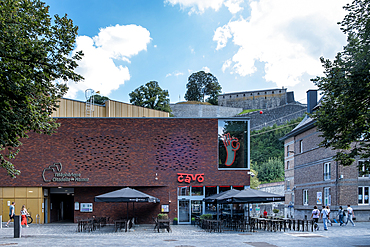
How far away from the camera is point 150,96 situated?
62.8m

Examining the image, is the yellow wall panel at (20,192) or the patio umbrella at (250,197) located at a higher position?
the patio umbrella at (250,197)

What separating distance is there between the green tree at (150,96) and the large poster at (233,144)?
116ft

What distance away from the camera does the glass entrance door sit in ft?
86.8

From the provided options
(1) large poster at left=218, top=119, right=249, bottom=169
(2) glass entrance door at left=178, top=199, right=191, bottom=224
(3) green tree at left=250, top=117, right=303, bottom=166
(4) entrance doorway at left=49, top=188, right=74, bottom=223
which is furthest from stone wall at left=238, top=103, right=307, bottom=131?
(2) glass entrance door at left=178, top=199, right=191, bottom=224

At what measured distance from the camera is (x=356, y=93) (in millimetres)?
14266

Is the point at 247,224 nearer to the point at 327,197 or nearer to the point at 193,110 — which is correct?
the point at 327,197

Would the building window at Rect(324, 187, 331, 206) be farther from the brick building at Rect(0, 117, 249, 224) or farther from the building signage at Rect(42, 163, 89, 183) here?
the building signage at Rect(42, 163, 89, 183)

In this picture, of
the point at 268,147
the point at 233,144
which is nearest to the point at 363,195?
the point at 233,144

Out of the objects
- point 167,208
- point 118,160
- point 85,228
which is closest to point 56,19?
point 85,228

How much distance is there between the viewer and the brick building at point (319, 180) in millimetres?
30391

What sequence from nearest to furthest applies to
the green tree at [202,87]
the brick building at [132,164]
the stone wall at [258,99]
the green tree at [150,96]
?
the brick building at [132,164] < the green tree at [150,96] < the stone wall at [258,99] < the green tree at [202,87]

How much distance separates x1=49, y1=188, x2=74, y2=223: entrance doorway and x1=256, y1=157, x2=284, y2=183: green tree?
4321 cm

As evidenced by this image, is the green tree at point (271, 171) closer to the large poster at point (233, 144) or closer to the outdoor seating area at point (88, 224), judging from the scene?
the large poster at point (233, 144)

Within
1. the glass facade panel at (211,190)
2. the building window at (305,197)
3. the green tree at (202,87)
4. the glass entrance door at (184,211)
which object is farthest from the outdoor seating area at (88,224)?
the green tree at (202,87)
